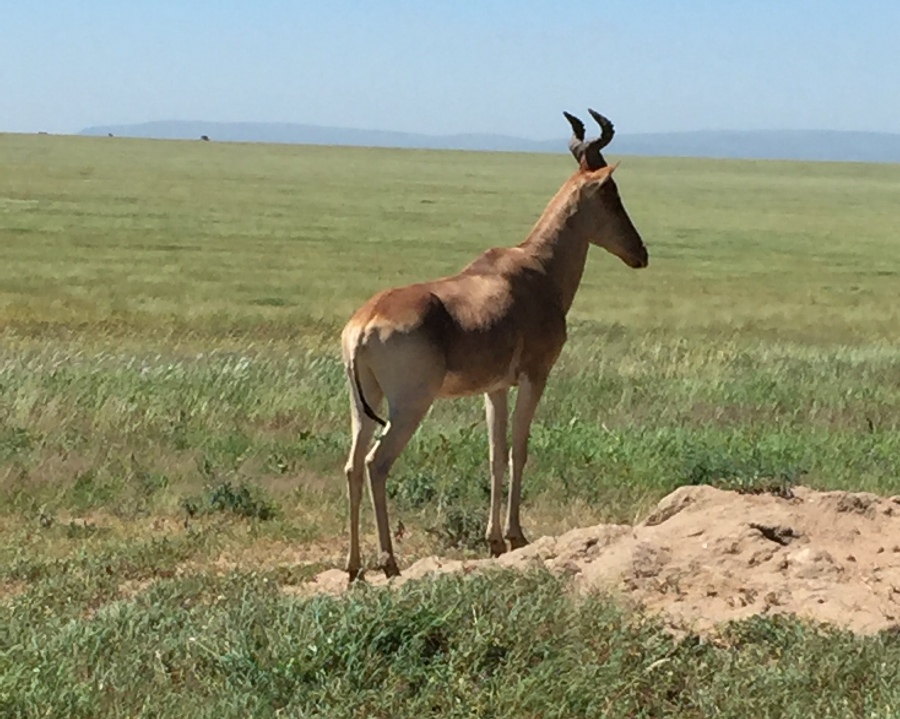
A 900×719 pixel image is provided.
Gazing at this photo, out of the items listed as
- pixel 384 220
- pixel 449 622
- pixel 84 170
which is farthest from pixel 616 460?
pixel 84 170

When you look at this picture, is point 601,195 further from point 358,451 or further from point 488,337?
point 358,451

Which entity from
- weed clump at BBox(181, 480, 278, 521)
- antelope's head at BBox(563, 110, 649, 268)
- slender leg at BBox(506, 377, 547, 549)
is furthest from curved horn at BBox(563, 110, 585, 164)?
weed clump at BBox(181, 480, 278, 521)

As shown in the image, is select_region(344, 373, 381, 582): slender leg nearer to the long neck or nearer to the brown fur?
the brown fur

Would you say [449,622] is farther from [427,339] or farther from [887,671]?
[427,339]

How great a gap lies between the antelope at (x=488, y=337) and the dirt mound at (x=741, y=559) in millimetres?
728

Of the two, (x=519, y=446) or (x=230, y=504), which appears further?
(x=230, y=504)

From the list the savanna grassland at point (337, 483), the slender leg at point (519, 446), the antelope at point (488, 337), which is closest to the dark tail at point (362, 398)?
the antelope at point (488, 337)

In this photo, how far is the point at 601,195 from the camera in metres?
10.4

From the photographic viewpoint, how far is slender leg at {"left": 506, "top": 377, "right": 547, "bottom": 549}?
9.73m

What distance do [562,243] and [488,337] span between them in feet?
4.42

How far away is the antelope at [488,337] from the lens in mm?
8812

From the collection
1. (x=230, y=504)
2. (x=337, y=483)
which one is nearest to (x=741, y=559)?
(x=230, y=504)

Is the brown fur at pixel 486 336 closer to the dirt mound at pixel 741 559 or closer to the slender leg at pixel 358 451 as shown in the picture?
the slender leg at pixel 358 451

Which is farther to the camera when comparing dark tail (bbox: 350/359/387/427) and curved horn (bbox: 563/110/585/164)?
curved horn (bbox: 563/110/585/164)
